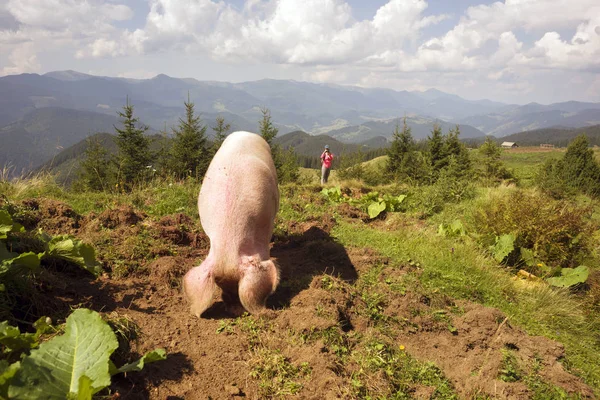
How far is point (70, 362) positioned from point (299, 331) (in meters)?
2.16

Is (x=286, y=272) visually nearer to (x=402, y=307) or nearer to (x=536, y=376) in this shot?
(x=402, y=307)

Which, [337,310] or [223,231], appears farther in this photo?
[337,310]

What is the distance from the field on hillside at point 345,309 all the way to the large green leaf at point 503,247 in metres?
0.08

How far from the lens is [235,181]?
4.00m

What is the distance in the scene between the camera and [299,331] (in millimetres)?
3645

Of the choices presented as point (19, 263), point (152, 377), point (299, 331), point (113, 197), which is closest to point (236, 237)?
point (299, 331)

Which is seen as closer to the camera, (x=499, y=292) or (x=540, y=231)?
(x=499, y=292)

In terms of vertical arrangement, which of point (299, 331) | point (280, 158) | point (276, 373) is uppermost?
point (280, 158)

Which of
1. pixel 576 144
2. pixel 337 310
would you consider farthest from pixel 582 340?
pixel 576 144

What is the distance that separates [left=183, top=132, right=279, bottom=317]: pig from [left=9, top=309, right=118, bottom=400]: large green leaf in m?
1.36

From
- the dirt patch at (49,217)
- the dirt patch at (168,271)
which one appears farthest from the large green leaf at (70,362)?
the dirt patch at (49,217)

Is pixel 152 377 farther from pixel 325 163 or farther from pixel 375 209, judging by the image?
pixel 325 163

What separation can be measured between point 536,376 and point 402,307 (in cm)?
158

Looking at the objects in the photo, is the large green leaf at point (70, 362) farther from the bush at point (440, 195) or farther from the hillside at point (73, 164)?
the bush at point (440, 195)
